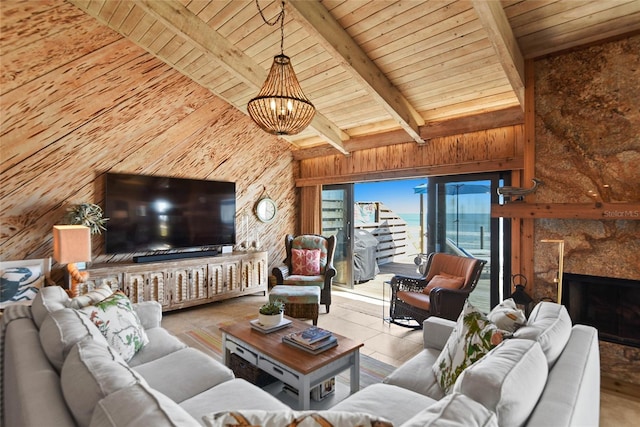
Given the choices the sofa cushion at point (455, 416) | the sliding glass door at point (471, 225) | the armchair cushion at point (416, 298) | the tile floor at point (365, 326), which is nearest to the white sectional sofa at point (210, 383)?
the sofa cushion at point (455, 416)

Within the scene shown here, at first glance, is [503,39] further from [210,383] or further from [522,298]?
[210,383]

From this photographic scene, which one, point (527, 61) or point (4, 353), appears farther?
point (527, 61)

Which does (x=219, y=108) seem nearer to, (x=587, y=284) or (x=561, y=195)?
(x=561, y=195)

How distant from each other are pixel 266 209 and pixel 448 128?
3.34 metres

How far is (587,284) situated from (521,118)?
71.7 inches

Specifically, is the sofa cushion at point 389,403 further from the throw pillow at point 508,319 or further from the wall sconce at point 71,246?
the wall sconce at point 71,246

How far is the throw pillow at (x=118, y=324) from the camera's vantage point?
2.02 meters

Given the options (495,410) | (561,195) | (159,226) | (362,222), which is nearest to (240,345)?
(495,410)

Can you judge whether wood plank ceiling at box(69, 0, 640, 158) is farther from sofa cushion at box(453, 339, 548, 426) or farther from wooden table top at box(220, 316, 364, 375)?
wooden table top at box(220, 316, 364, 375)

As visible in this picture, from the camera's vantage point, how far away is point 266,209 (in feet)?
19.9

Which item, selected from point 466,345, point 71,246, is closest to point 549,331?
point 466,345

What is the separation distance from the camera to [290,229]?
654 cm

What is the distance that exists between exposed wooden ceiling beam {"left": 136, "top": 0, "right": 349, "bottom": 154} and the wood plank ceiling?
0.01 m

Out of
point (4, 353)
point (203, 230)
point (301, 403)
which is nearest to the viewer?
point (4, 353)
